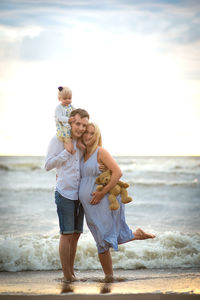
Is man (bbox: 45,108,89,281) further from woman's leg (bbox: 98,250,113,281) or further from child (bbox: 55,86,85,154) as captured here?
woman's leg (bbox: 98,250,113,281)

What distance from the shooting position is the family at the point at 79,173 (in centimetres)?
442

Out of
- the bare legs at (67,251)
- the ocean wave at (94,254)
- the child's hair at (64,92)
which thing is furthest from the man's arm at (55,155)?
the ocean wave at (94,254)

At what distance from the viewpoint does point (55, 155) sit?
14.8 feet

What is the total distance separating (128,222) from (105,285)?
5.37m

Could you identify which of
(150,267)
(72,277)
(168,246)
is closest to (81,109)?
(72,277)

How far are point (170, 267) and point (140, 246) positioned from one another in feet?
2.73

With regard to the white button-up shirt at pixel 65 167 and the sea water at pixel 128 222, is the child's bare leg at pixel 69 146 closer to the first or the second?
the white button-up shirt at pixel 65 167

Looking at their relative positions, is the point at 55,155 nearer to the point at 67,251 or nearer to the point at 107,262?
the point at 67,251

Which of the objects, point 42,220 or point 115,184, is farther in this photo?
point 42,220

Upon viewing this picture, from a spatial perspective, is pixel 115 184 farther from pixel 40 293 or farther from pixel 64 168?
pixel 40 293

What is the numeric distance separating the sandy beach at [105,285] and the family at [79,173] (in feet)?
1.18

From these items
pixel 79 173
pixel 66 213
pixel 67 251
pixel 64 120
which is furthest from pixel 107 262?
pixel 64 120

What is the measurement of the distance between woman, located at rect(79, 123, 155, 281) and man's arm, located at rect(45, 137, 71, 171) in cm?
24

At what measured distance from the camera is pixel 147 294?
384 cm
